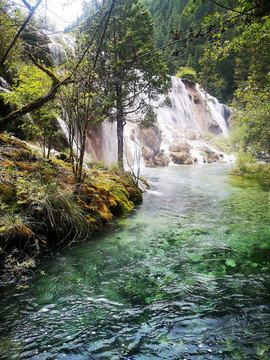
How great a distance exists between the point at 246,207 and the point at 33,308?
7775 mm

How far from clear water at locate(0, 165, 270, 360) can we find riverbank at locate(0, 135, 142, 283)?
15.7 inches

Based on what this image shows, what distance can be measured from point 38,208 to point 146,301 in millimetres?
2593

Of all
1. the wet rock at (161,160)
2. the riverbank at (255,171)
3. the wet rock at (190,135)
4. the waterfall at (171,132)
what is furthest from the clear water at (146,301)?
the wet rock at (190,135)

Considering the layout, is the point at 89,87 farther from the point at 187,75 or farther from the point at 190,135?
the point at 187,75

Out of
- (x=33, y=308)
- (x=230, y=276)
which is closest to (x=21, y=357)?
(x=33, y=308)

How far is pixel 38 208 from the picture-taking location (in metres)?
4.23

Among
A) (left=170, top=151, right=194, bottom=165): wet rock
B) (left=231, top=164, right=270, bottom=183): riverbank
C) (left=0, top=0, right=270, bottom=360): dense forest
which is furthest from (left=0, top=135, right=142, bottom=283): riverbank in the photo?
(left=170, top=151, right=194, bottom=165): wet rock

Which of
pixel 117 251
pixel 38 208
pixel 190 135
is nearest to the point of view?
pixel 38 208

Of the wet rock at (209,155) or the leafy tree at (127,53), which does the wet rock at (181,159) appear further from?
the leafy tree at (127,53)

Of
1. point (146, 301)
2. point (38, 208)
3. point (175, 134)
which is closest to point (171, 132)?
point (175, 134)

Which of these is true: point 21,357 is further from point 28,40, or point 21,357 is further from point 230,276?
point 28,40

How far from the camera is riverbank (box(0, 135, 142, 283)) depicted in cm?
368

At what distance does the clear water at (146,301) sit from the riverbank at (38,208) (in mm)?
Answer: 398

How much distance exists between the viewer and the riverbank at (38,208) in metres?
3.68
